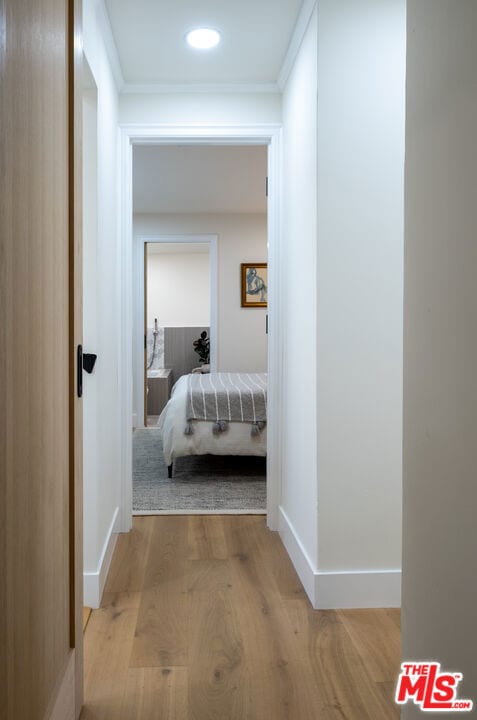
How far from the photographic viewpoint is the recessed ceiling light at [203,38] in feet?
8.34

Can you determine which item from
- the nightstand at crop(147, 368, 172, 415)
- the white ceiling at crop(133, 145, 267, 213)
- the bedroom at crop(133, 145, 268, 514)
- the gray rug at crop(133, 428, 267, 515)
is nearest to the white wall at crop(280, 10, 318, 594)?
the gray rug at crop(133, 428, 267, 515)

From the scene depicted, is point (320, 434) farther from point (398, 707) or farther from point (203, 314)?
point (203, 314)

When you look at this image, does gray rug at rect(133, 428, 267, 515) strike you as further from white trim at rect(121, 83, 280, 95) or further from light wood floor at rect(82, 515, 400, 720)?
white trim at rect(121, 83, 280, 95)

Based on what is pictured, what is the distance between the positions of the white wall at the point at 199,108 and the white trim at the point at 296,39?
0.45ft

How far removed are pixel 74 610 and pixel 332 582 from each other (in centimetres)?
113

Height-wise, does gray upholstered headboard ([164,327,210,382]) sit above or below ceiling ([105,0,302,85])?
below

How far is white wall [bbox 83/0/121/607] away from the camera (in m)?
2.26

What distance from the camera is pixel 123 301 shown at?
3.09m

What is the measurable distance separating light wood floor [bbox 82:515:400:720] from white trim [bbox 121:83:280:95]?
7.96 feet

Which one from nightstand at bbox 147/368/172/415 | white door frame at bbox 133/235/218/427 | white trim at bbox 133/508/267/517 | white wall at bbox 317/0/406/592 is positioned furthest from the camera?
nightstand at bbox 147/368/172/415

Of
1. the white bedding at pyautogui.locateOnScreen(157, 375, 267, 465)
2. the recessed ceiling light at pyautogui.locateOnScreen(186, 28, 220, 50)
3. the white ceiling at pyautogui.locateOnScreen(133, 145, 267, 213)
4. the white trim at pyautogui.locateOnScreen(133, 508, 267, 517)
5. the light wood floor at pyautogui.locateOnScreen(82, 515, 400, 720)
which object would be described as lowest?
the white trim at pyautogui.locateOnScreen(133, 508, 267, 517)

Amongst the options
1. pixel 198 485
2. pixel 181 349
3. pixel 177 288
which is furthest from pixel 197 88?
pixel 177 288

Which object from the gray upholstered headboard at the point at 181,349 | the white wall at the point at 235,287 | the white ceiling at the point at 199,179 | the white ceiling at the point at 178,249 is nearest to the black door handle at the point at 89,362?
the white ceiling at the point at 199,179

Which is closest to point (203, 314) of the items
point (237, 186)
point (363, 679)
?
point (237, 186)
